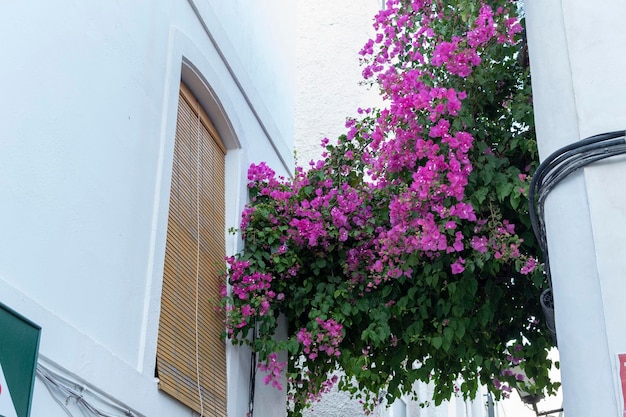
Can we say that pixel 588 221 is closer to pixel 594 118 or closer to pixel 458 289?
pixel 594 118

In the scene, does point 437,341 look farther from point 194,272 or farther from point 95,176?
point 95,176

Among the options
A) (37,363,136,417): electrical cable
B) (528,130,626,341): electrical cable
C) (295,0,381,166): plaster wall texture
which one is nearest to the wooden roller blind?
(37,363,136,417): electrical cable

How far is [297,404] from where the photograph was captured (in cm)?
901

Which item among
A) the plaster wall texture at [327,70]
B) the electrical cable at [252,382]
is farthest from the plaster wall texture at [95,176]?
the plaster wall texture at [327,70]

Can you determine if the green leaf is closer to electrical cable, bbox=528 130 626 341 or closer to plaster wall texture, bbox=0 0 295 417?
plaster wall texture, bbox=0 0 295 417

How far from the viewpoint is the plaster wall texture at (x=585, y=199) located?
3.69 metres

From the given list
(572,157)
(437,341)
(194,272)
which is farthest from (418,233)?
(572,157)

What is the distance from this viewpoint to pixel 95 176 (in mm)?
5078

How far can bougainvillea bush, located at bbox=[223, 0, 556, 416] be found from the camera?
6.30 m

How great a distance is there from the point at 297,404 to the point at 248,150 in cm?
266

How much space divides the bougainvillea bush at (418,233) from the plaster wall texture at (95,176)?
2.73 feet

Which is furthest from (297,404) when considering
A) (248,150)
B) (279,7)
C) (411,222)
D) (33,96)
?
(33,96)

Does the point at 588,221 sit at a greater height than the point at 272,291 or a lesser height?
lesser

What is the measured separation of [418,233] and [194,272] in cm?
174
